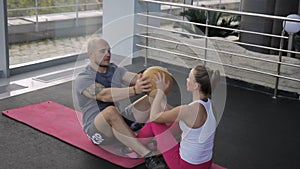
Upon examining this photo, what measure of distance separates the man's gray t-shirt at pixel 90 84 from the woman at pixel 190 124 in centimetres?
51

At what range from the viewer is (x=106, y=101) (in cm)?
297

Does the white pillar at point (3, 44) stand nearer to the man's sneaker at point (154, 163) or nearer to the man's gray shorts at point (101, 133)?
the man's gray shorts at point (101, 133)

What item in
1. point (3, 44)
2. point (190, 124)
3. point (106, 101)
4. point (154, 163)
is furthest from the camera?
point (3, 44)

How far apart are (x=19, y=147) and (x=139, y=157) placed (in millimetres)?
926

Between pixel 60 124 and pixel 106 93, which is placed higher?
pixel 106 93

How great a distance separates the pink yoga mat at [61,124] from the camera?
9.93 ft

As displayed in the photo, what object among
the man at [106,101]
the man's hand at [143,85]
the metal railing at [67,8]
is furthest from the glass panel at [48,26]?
the man's hand at [143,85]

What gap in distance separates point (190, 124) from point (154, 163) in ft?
1.55

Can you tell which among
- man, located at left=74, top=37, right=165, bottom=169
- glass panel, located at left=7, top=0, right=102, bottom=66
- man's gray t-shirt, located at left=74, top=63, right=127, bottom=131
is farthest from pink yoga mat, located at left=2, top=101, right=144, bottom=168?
glass panel, located at left=7, top=0, right=102, bottom=66

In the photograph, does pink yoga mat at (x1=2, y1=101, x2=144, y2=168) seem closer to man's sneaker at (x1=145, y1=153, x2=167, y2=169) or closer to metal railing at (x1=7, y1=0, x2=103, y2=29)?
man's sneaker at (x1=145, y1=153, x2=167, y2=169)

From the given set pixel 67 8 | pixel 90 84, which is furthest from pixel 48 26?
pixel 90 84

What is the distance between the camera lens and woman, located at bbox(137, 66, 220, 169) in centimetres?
254

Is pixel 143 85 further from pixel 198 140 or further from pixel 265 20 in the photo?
pixel 265 20

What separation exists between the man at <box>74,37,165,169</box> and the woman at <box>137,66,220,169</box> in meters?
0.17
